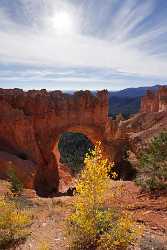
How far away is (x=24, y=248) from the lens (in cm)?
1102

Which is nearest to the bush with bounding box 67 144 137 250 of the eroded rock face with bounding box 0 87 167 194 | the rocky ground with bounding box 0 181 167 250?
the rocky ground with bounding box 0 181 167 250

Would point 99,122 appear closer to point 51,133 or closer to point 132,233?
point 51,133

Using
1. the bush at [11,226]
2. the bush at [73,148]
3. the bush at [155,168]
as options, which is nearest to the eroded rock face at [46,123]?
the bush at [73,148]

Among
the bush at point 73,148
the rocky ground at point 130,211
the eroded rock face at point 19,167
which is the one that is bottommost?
the bush at point 73,148

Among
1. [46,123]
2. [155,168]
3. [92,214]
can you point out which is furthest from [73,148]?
[92,214]

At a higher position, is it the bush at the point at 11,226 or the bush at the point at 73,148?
the bush at the point at 11,226

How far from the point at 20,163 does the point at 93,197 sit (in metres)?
20.9

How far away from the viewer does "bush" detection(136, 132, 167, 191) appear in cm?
1667

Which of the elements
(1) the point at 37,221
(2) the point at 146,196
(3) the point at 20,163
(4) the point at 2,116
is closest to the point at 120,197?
(2) the point at 146,196

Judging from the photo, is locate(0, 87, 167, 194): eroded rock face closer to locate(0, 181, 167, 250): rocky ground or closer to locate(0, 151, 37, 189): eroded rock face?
locate(0, 151, 37, 189): eroded rock face

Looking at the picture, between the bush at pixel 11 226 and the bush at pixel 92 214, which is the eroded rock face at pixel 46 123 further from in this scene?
the bush at pixel 92 214

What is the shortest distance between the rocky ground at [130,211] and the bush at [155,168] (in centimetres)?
52

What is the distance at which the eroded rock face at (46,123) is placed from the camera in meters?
36.2

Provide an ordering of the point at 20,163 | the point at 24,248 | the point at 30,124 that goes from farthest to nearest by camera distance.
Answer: the point at 30,124 < the point at 20,163 < the point at 24,248
